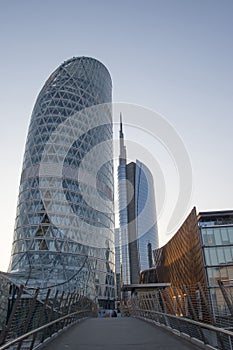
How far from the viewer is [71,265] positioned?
56938 millimetres

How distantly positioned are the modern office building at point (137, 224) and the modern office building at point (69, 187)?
81.9m

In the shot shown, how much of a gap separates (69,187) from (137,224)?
328ft

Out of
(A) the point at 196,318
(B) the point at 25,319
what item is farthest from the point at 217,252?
(B) the point at 25,319

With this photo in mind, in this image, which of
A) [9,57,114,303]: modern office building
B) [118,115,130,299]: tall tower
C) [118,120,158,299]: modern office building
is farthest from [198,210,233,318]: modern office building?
Result: [118,120,158,299]: modern office building

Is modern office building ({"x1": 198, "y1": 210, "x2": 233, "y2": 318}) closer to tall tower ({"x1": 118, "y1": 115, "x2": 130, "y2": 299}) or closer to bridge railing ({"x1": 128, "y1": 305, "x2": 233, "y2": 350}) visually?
bridge railing ({"x1": 128, "y1": 305, "x2": 233, "y2": 350})

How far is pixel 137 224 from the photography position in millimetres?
161375

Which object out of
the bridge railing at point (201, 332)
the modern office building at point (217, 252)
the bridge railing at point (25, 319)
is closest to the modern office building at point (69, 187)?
the modern office building at point (217, 252)

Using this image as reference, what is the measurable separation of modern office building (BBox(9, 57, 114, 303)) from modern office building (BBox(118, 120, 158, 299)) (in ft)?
269

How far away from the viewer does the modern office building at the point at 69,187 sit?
5766 centimetres

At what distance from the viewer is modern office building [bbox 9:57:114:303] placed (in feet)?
189

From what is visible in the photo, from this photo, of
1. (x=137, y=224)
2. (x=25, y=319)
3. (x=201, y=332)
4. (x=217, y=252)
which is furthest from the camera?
(x=137, y=224)

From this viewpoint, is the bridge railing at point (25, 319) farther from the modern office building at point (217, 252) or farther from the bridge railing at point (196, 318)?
the modern office building at point (217, 252)

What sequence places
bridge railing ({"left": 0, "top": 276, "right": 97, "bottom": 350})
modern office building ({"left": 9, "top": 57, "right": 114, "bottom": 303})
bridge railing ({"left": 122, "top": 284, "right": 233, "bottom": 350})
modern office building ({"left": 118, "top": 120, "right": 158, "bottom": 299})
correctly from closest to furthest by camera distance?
bridge railing ({"left": 0, "top": 276, "right": 97, "bottom": 350}) < bridge railing ({"left": 122, "top": 284, "right": 233, "bottom": 350}) < modern office building ({"left": 9, "top": 57, "right": 114, "bottom": 303}) < modern office building ({"left": 118, "top": 120, "right": 158, "bottom": 299})

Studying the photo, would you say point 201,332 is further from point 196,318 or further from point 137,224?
point 137,224
